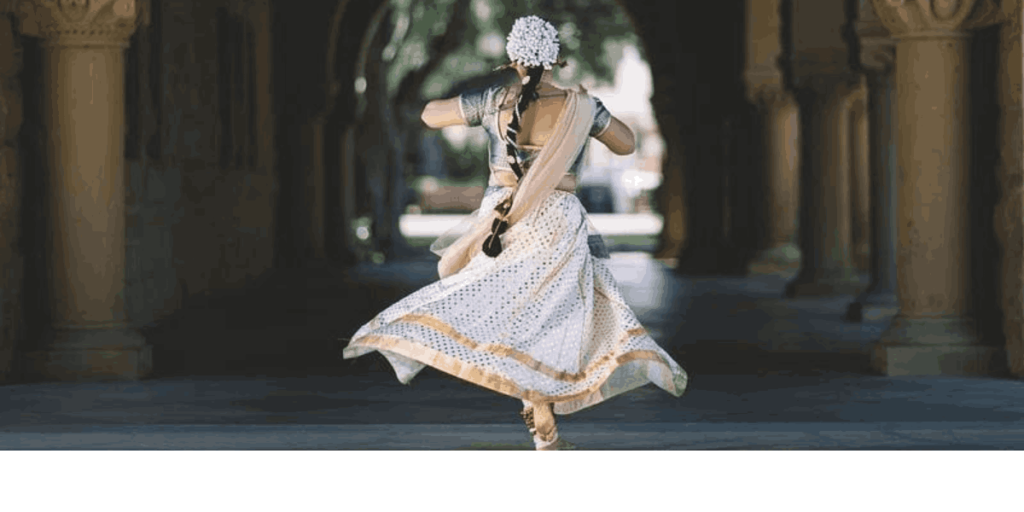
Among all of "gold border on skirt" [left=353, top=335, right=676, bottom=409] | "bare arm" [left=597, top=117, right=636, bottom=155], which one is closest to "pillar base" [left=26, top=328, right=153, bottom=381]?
"gold border on skirt" [left=353, top=335, right=676, bottom=409]

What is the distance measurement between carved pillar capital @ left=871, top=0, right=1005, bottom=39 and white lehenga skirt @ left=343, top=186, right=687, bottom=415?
4157mm

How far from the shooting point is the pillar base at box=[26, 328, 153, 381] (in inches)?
449

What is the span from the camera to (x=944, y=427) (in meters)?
8.85

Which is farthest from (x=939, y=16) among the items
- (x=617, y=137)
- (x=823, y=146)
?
(x=823, y=146)

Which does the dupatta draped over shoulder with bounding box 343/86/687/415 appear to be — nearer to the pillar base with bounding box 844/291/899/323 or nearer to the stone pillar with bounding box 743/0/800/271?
the pillar base with bounding box 844/291/899/323

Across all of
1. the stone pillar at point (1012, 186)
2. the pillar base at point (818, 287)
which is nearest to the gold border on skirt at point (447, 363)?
the stone pillar at point (1012, 186)

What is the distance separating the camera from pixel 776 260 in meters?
23.8

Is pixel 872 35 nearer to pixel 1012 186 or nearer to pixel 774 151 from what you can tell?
pixel 1012 186

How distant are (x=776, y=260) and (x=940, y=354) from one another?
12.5 m

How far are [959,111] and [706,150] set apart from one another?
1516 centimetres

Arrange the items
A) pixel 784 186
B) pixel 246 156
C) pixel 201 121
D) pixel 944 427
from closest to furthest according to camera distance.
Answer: pixel 944 427 < pixel 201 121 < pixel 246 156 < pixel 784 186
